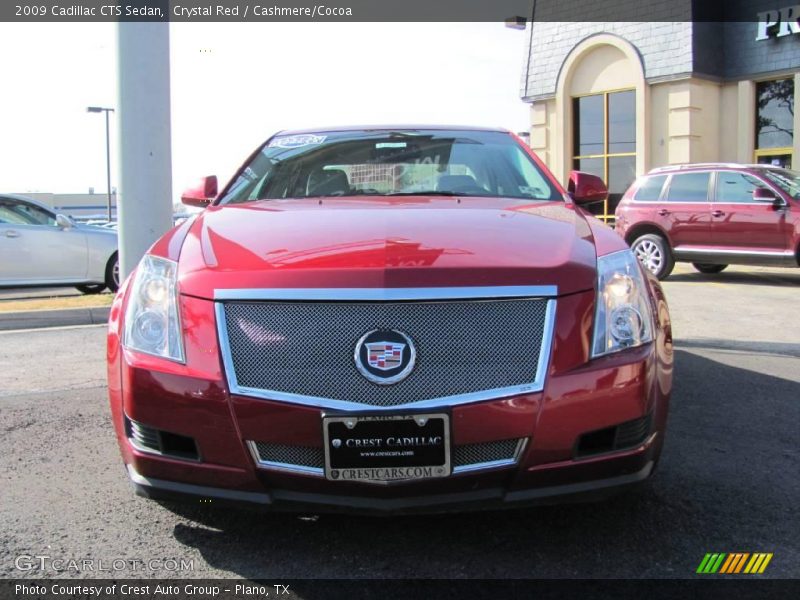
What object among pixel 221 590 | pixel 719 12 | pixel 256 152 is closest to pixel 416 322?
pixel 221 590

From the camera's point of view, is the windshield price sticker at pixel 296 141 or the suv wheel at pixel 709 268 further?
the suv wheel at pixel 709 268

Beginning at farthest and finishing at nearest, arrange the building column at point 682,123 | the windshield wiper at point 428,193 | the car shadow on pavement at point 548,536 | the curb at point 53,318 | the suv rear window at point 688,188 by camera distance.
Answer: the building column at point 682,123 → the suv rear window at point 688,188 → the curb at point 53,318 → the windshield wiper at point 428,193 → the car shadow on pavement at point 548,536

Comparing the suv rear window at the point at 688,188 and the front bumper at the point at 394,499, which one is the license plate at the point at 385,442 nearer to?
the front bumper at the point at 394,499

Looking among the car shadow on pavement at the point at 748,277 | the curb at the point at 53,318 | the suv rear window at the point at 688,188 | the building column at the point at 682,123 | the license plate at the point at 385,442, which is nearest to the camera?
the license plate at the point at 385,442

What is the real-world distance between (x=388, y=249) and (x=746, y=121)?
1716 centimetres

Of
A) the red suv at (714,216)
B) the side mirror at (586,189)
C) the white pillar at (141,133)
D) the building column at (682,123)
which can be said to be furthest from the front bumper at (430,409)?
the building column at (682,123)

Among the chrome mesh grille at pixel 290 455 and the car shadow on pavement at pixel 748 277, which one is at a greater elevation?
the chrome mesh grille at pixel 290 455

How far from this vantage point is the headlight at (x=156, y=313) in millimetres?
2480

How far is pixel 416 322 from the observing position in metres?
2.37

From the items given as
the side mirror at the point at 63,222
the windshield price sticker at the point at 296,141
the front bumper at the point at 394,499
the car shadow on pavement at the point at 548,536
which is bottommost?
the car shadow on pavement at the point at 548,536

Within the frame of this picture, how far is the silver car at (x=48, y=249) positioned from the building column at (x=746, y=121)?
13.4 metres

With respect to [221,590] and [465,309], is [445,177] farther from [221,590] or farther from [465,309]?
[221,590]

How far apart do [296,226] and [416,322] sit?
76cm

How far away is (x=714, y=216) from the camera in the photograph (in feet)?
37.4
